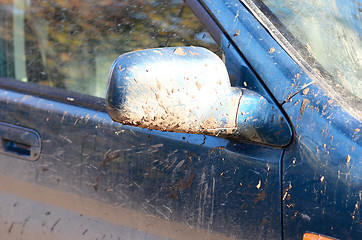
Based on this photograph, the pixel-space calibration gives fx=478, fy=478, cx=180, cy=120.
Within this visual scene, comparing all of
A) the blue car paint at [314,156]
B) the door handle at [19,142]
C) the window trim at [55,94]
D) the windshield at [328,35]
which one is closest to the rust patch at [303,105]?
the blue car paint at [314,156]

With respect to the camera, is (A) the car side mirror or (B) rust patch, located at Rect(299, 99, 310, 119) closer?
(A) the car side mirror

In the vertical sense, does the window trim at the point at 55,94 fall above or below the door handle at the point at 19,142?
above

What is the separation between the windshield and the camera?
1444 mm

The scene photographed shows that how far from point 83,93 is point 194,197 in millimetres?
697

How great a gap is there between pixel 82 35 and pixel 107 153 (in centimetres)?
60

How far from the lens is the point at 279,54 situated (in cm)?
143

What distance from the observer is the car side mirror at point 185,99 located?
4.07 feet

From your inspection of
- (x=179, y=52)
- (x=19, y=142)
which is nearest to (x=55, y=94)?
(x=19, y=142)

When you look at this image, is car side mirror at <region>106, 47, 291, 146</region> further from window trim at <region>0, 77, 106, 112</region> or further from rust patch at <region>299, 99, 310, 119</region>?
window trim at <region>0, 77, 106, 112</region>

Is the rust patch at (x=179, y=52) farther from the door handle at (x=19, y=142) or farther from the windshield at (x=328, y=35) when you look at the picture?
the door handle at (x=19, y=142)

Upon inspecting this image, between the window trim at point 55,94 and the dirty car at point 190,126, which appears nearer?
the dirty car at point 190,126

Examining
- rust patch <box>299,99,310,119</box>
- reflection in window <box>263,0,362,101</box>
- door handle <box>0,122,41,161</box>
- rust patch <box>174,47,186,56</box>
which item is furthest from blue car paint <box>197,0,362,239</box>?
door handle <box>0,122,41,161</box>

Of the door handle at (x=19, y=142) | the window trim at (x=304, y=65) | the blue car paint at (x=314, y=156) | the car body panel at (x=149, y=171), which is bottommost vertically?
the door handle at (x=19, y=142)

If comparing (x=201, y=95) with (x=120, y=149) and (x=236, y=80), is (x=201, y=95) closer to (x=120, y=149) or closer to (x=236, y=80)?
(x=236, y=80)
